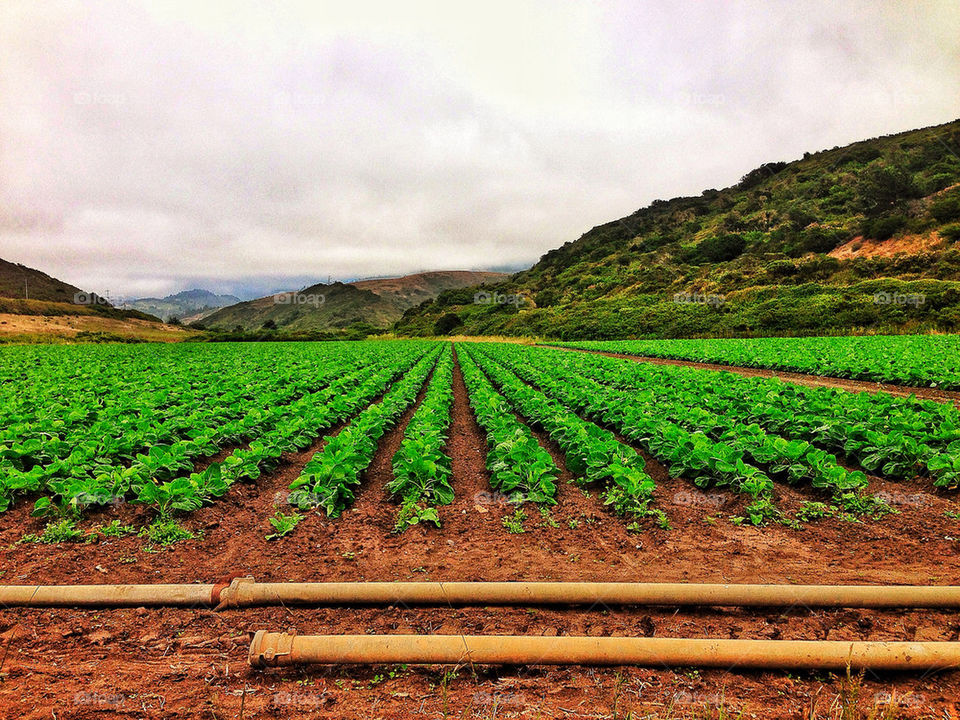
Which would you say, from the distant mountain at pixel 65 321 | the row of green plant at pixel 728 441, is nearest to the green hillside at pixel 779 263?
the row of green plant at pixel 728 441

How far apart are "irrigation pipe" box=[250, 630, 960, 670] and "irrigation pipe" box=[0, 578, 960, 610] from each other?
692 millimetres

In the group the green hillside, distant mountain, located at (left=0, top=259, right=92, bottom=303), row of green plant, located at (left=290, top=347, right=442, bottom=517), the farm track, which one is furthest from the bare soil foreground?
distant mountain, located at (left=0, top=259, right=92, bottom=303)

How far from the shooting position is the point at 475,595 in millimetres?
3699

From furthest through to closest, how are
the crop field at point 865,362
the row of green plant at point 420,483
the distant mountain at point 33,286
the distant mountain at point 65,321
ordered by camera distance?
the distant mountain at point 33,286 < the distant mountain at point 65,321 < the crop field at point 865,362 < the row of green plant at point 420,483

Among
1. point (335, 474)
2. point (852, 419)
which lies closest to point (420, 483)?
point (335, 474)

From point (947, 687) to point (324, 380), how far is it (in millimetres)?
17782

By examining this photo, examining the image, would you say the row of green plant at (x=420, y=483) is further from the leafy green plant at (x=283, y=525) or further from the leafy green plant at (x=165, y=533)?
the leafy green plant at (x=165, y=533)

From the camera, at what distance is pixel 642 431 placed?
27.7 feet

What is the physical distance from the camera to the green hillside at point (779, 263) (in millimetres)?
42500

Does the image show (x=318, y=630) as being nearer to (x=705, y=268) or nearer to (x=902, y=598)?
(x=902, y=598)

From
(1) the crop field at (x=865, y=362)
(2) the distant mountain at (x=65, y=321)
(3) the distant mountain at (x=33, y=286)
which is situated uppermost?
(3) the distant mountain at (x=33, y=286)

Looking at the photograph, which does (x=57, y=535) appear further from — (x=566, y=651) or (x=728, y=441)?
(x=728, y=441)

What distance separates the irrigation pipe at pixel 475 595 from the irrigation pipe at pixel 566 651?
27.2 inches

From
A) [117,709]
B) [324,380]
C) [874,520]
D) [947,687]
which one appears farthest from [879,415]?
[324,380]
